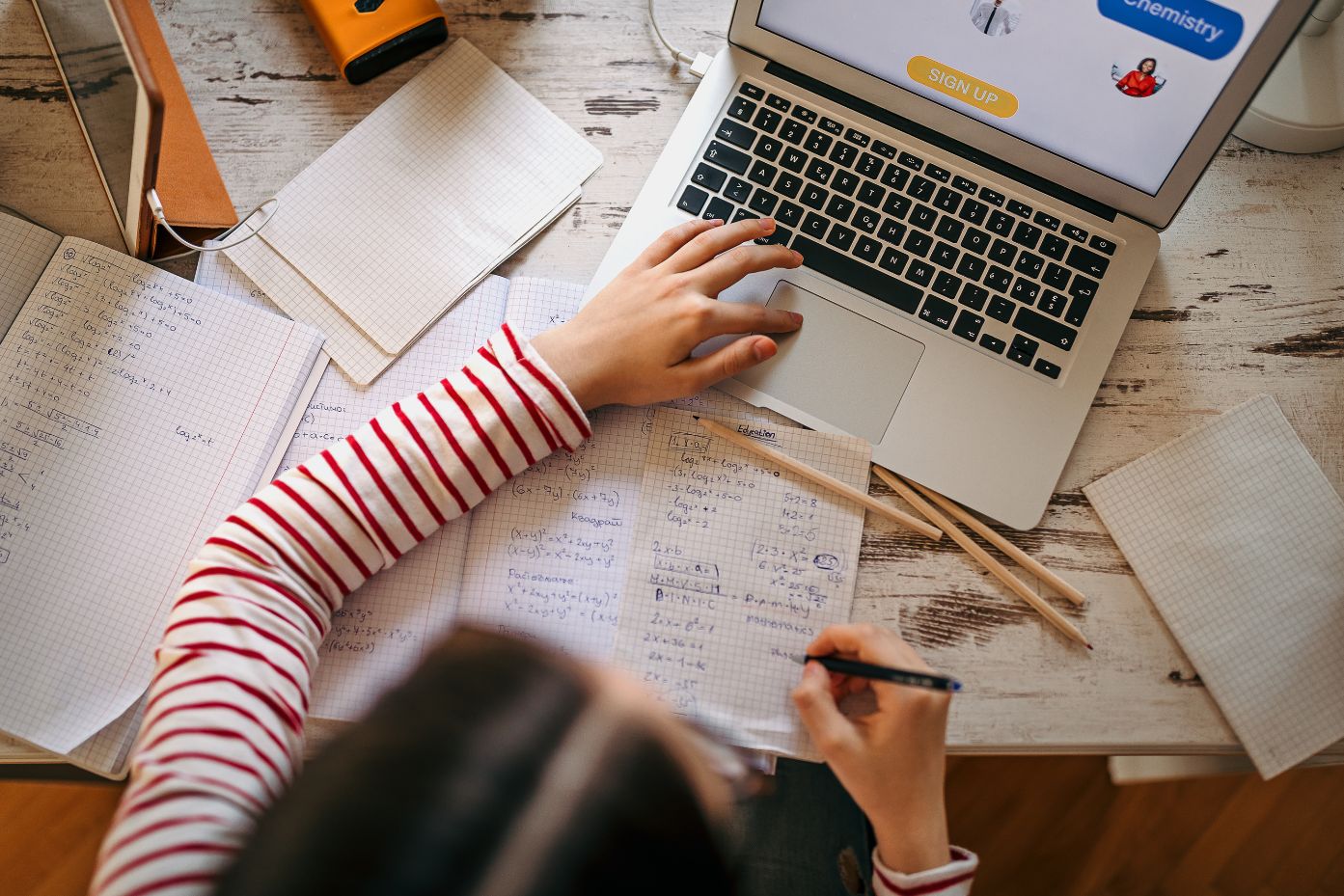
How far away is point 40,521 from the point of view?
66cm

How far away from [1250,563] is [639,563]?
48 cm

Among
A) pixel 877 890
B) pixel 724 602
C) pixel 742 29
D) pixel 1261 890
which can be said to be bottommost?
pixel 1261 890

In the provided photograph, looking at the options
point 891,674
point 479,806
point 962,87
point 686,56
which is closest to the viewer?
point 479,806

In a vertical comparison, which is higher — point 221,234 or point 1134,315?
point 1134,315

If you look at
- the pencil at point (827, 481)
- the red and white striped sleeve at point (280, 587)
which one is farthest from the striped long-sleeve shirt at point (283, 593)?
the pencil at point (827, 481)

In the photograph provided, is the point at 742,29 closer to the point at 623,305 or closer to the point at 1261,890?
the point at 623,305

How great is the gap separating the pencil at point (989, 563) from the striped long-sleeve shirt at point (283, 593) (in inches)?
7.7

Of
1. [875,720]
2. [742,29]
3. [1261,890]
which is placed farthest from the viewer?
[1261,890]

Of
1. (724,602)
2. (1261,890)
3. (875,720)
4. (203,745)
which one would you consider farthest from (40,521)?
(1261,890)

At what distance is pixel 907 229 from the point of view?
2.43 ft

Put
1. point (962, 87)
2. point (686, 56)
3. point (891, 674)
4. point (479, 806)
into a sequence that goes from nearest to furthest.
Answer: point (479, 806) < point (891, 674) < point (962, 87) < point (686, 56)

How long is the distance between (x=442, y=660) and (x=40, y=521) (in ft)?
1.37

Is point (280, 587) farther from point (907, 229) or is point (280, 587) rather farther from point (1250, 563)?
point (1250, 563)

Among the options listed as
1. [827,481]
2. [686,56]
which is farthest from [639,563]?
[686,56]
